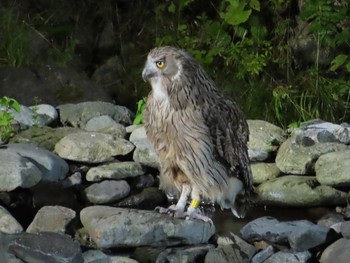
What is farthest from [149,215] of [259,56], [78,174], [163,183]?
[259,56]

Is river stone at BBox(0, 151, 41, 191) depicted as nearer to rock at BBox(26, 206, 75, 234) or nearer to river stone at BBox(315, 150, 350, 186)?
rock at BBox(26, 206, 75, 234)

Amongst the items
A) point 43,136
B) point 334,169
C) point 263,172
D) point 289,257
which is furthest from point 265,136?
point 289,257

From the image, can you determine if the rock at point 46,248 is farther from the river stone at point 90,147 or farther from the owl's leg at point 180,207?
the river stone at point 90,147

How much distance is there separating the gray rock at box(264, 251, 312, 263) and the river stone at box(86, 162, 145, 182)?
2014mm

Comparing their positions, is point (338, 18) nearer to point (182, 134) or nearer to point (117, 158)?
point (117, 158)

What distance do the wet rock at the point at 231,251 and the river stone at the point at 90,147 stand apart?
1.96 m

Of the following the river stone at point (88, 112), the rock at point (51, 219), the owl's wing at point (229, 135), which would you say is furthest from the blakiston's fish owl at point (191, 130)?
the river stone at point (88, 112)

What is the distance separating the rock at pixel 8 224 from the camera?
695 centimetres

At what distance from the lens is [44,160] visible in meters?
8.12

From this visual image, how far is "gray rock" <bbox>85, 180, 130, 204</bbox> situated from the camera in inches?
318

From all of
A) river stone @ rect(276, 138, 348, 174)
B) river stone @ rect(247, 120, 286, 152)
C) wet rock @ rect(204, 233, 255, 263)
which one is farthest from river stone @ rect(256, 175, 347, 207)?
wet rock @ rect(204, 233, 255, 263)

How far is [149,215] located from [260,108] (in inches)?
143

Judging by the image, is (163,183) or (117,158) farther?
(117,158)

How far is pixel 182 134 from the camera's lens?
6.44 metres
